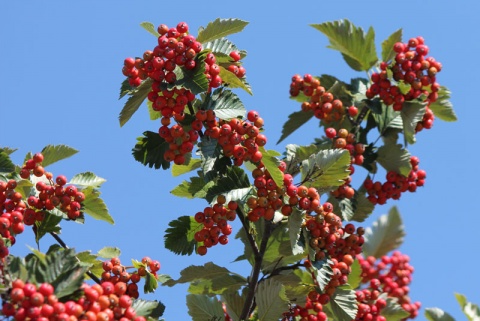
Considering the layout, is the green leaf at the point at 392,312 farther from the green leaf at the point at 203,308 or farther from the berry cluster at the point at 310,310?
the green leaf at the point at 203,308

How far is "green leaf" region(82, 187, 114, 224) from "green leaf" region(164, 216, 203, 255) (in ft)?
1.85

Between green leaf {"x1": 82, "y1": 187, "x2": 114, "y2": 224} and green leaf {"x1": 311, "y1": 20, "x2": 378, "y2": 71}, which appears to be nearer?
green leaf {"x1": 82, "y1": 187, "x2": 114, "y2": 224}

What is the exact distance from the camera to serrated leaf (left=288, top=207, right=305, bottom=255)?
668cm

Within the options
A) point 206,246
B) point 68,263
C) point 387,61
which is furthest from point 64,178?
point 387,61

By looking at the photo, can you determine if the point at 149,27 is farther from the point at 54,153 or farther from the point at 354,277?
the point at 354,277

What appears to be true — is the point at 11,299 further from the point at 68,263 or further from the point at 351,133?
the point at 351,133

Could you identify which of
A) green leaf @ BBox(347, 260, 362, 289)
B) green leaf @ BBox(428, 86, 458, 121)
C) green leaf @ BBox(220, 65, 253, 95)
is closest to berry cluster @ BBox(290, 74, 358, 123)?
green leaf @ BBox(428, 86, 458, 121)

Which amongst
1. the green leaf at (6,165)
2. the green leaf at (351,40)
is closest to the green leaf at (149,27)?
the green leaf at (6,165)

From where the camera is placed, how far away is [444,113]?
963 cm

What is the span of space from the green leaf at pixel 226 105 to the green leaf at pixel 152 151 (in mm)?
610

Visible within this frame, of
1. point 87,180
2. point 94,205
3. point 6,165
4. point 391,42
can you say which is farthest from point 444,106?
point 6,165

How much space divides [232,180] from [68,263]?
1.91 meters

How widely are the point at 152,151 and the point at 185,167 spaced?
0.57m

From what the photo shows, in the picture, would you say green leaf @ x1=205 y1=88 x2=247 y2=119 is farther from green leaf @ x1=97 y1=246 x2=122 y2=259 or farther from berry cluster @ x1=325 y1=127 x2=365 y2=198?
berry cluster @ x1=325 y1=127 x2=365 y2=198
